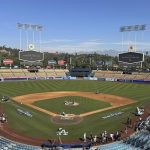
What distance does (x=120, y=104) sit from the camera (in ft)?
174

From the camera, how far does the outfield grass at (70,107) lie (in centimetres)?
4662

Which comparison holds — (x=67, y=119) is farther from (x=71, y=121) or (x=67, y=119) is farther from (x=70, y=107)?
(x=70, y=107)

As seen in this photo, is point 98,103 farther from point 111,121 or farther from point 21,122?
point 21,122

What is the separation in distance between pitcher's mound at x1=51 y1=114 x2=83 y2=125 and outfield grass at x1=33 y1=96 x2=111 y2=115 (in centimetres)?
246

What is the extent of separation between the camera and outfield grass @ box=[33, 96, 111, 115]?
46.6 metres

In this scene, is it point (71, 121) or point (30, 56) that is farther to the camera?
point (30, 56)

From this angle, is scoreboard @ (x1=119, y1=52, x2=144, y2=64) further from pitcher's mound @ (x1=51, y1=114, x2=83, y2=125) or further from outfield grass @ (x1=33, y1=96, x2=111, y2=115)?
pitcher's mound @ (x1=51, y1=114, x2=83, y2=125)

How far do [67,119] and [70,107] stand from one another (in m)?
7.90

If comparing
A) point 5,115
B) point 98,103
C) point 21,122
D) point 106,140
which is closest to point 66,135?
point 106,140

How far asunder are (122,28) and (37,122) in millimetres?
75817

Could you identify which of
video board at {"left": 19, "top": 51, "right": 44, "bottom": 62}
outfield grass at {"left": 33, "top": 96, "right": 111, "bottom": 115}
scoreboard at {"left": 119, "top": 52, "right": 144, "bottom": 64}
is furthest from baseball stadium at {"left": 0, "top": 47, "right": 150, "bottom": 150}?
video board at {"left": 19, "top": 51, "right": 44, "bottom": 62}

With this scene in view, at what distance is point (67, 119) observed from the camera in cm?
4106

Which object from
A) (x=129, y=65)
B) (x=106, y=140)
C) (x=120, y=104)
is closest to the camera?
(x=106, y=140)

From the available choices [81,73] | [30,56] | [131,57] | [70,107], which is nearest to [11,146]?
[70,107]
